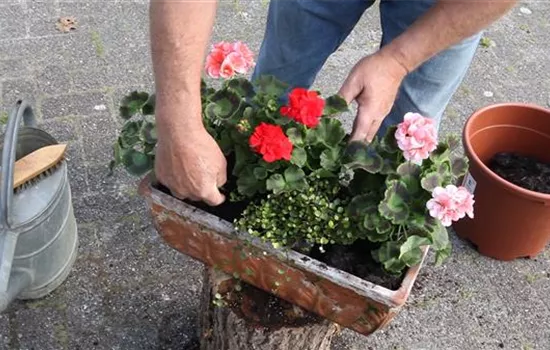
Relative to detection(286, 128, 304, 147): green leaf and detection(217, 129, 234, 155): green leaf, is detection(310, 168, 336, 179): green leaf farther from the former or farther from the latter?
detection(217, 129, 234, 155): green leaf

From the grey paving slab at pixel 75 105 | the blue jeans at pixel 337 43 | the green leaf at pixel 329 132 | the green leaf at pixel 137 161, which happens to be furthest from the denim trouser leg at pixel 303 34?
the grey paving slab at pixel 75 105

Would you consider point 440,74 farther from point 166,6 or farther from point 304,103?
point 166,6

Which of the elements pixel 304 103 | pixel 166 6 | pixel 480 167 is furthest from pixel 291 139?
pixel 480 167

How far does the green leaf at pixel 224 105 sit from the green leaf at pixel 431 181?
442 millimetres

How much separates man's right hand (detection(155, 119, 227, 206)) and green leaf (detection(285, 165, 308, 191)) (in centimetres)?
16

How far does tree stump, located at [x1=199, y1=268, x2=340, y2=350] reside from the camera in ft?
→ 6.23

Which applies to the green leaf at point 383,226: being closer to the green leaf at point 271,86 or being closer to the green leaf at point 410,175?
the green leaf at point 410,175

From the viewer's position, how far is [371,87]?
5.21 ft

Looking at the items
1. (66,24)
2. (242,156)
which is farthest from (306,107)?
(66,24)

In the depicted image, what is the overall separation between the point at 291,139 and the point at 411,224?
12.6 inches

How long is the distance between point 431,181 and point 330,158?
0.77 ft

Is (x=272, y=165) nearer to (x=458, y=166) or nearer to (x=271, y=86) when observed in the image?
(x=271, y=86)

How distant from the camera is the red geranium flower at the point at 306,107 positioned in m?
1.54

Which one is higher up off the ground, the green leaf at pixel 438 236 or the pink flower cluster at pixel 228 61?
the pink flower cluster at pixel 228 61
